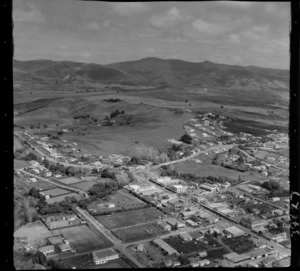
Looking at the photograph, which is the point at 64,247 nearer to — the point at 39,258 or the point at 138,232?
the point at 39,258

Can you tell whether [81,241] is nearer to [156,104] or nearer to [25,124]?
[25,124]

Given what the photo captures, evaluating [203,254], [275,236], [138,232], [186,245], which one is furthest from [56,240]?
[275,236]

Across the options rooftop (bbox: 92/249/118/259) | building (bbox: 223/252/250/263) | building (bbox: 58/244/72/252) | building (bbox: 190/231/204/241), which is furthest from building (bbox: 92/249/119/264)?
building (bbox: 223/252/250/263)

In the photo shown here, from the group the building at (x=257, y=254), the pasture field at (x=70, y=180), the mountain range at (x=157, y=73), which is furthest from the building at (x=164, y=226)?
the mountain range at (x=157, y=73)

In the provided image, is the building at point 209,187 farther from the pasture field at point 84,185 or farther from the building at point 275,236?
the pasture field at point 84,185

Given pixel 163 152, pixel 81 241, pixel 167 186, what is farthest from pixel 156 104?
pixel 81 241
